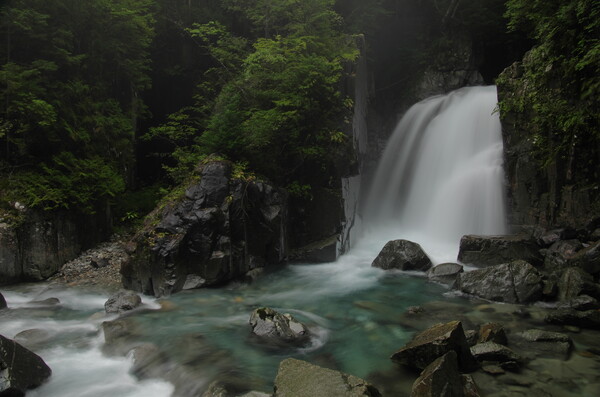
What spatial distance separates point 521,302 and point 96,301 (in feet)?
30.5

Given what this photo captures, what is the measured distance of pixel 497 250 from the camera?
34.4 ft

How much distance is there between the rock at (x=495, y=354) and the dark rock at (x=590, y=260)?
426cm

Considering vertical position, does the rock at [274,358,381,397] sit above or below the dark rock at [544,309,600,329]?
above

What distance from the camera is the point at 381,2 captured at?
19.6 metres

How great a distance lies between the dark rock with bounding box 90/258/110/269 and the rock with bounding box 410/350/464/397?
9650 mm

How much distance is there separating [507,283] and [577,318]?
1599 mm

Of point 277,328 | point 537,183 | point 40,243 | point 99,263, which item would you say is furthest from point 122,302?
point 537,183

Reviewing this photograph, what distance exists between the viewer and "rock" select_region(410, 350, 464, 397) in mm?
4387

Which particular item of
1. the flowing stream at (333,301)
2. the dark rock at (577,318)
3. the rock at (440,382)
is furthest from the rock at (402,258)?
the rock at (440,382)

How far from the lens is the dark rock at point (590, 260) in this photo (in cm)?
845

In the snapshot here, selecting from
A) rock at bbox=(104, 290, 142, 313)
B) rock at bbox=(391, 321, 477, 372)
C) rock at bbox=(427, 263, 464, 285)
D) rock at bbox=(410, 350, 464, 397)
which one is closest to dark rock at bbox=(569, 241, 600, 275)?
rock at bbox=(427, 263, 464, 285)

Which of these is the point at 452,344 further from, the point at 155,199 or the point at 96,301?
the point at 155,199

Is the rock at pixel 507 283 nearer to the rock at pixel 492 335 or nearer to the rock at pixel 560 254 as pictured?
the rock at pixel 560 254

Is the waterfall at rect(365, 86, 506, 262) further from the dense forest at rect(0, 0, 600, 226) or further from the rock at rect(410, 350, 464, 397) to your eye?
the rock at rect(410, 350, 464, 397)
